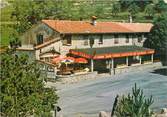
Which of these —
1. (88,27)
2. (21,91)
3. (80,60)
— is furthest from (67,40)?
(21,91)

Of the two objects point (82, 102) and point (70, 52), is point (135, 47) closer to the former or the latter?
point (70, 52)

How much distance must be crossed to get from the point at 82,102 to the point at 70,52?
18853 millimetres

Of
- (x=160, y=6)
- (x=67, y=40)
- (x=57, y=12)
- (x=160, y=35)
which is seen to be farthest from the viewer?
(x=160, y=6)

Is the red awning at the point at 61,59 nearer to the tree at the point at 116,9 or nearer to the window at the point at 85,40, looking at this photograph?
the window at the point at 85,40

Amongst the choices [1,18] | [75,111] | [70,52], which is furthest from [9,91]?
[1,18]

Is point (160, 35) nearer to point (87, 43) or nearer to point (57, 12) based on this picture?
point (87, 43)

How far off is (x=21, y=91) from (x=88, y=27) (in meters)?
43.6

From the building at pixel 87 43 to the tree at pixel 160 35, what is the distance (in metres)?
2.01

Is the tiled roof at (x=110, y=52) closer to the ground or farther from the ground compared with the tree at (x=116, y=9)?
closer to the ground

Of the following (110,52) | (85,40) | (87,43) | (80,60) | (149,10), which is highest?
(149,10)

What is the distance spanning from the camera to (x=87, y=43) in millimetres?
61469

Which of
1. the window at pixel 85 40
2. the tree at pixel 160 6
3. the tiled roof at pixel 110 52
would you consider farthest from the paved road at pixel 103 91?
the tree at pixel 160 6

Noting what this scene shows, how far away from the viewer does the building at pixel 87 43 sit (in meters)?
56.4

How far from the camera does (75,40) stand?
59.2 m
